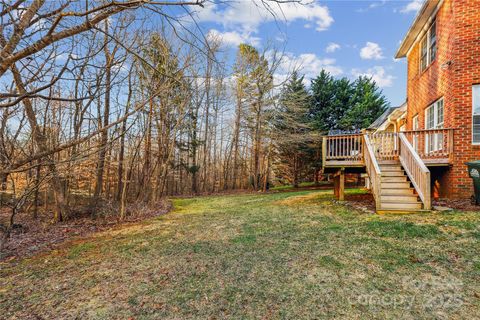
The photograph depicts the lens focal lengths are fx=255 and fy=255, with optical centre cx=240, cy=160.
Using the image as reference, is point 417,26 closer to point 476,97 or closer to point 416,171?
point 476,97

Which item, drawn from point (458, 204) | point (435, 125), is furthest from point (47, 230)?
point (435, 125)

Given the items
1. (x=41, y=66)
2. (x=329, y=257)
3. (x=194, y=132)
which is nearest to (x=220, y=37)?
(x=194, y=132)

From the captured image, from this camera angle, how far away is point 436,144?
865 centimetres

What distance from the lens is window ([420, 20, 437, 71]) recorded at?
8969mm

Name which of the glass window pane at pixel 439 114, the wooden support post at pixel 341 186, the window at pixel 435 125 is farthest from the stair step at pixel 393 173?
the glass window pane at pixel 439 114

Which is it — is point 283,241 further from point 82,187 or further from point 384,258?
point 82,187

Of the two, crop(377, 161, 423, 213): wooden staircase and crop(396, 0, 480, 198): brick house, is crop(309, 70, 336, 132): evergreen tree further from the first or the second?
crop(377, 161, 423, 213): wooden staircase

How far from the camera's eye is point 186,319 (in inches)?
106

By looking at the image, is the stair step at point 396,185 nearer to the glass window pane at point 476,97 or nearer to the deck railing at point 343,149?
the deck railing at point 343,149

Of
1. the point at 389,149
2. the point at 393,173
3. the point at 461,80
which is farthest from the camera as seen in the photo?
the point at 389,149

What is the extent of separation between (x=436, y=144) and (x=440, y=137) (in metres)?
0.31

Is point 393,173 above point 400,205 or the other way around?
above

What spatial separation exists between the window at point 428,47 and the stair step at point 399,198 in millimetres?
5462

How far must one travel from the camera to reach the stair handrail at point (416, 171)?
6418 millimetres
